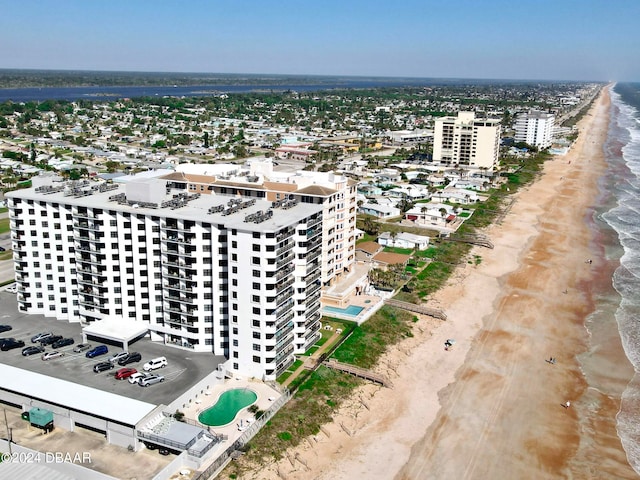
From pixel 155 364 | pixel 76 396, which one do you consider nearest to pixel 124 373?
pixel 155 364

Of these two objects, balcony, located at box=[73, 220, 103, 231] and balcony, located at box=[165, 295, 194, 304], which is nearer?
balcony, located at box=[165, 295, 194, 304]

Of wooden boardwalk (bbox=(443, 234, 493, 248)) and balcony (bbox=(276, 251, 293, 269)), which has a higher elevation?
balcony (bbox=(276, 251, 293, 269))

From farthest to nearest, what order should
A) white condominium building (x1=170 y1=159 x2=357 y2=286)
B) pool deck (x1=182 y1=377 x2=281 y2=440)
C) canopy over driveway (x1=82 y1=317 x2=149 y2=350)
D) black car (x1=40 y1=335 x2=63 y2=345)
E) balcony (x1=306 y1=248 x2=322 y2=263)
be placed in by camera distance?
1. white condominium building (x1=170 y1=159 x2=357 y2=286)
2. balcony (x1=306 y1=248 x2=322 y2=263)
3. black car (x1=40 y1=335 x2=63 y2=345)
4. canopy over driveway (x1=82 y1=317 x2=149 y2=350)
5. pool deck (x1=182 y1=377 x2=281 y2=440)

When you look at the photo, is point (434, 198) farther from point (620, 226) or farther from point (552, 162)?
point (552, 162)

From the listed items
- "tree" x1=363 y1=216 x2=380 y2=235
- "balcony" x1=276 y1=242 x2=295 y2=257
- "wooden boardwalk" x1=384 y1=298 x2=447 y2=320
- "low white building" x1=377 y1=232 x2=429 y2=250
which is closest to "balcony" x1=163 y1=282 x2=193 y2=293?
"balcony" x1=276 y1=242 x2=295 y2=257

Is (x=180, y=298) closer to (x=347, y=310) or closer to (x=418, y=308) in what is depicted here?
(x=347, y=310)

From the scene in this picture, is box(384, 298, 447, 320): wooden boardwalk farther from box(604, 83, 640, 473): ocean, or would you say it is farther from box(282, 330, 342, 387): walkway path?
box(604, 83, 640, 473): ocean

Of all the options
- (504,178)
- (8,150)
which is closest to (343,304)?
(504,178)
